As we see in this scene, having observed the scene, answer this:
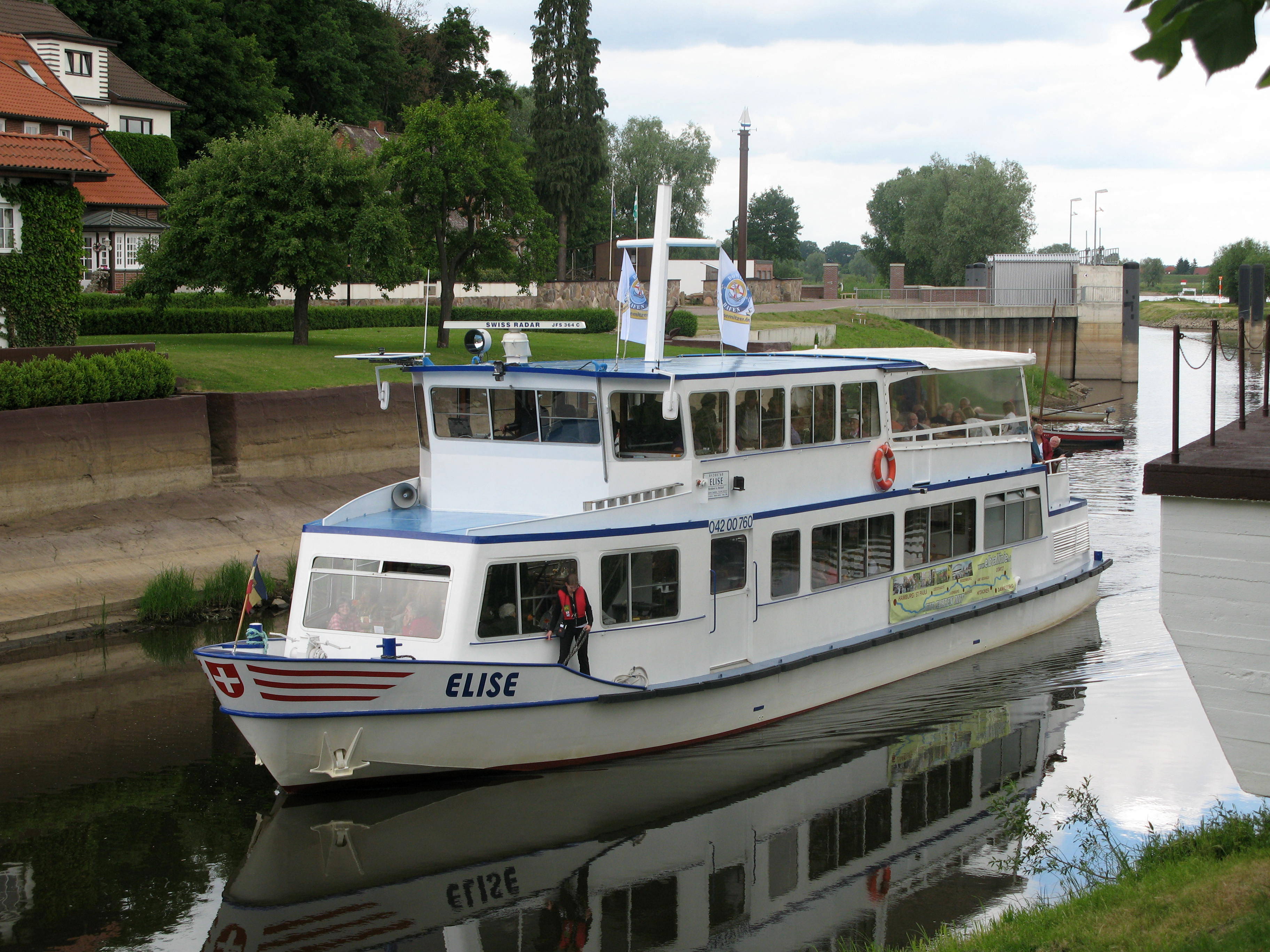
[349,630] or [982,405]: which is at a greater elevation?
[982,405]

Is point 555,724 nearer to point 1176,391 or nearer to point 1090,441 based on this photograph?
point 1176,391

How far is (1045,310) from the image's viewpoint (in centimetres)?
7075

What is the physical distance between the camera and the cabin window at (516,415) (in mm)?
14516

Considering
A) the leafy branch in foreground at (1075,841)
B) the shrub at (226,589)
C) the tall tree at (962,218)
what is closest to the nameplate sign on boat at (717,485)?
the leafy branch in foreground at (1075,841)

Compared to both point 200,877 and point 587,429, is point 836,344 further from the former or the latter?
point 200,877

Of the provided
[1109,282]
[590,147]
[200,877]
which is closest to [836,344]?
[590,147]

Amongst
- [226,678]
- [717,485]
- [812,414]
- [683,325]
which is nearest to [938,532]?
[812,414]

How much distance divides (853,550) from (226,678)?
824cm

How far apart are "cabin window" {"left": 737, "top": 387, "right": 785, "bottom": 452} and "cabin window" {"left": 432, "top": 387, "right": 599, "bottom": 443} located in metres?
1.90

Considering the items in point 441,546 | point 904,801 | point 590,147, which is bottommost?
point 904,801

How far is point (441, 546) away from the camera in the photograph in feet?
42.4

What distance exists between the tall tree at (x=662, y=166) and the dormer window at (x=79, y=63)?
138 ft

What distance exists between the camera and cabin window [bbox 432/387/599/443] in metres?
14.5

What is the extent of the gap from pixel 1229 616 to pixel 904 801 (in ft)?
17.7
